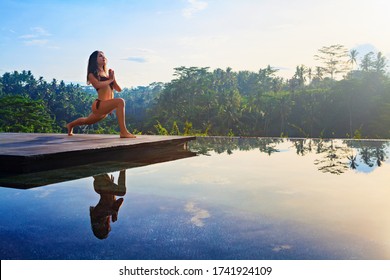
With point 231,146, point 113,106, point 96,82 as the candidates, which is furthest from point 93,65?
point 231,146

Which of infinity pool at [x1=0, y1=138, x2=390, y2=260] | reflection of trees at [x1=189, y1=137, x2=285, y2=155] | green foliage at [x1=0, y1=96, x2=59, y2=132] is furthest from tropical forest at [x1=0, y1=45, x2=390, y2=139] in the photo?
infinity pool at [x1=0, y1=138, x2=390, y2=260]

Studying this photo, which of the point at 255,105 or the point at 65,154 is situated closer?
the point at 65,154

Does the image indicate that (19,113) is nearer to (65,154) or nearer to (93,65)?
(93,65)

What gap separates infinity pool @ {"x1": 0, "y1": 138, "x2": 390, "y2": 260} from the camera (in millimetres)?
1615

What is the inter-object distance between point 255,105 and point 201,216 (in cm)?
4587

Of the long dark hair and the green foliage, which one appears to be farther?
the green foliage

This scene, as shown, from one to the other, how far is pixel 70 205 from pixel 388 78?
4788 centimetres

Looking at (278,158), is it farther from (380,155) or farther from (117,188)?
(117,188)

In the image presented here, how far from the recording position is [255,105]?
47094 millimetres

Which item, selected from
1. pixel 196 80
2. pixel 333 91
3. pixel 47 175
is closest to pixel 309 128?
pixel 333 91

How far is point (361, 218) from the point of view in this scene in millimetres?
2102

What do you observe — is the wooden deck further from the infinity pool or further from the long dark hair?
the long dark hair

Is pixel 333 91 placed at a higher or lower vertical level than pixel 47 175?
higher

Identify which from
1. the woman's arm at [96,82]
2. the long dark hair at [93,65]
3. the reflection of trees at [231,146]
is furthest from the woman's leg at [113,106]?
the reflection of trees at [231,146]
